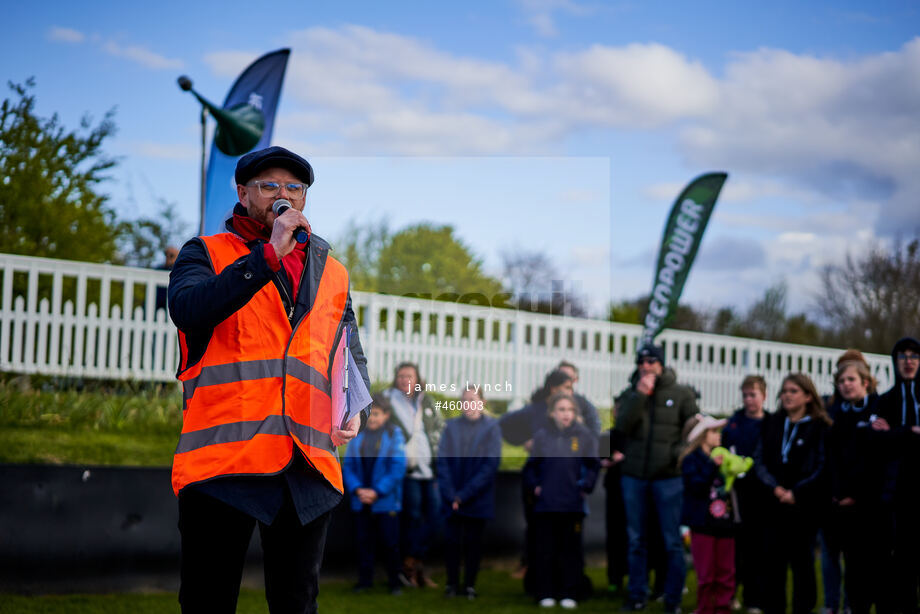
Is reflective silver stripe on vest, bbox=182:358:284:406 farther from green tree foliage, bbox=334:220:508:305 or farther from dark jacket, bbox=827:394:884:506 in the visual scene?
dark jacket, bbox=827:394:884:506

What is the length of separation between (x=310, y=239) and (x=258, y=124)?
864 cm

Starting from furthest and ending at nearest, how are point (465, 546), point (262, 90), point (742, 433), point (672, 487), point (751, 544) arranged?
point (262, 90) → point (465, 546) → point (751, 544) → point (672, 487) → point (742, 433)

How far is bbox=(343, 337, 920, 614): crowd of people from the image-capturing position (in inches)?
296

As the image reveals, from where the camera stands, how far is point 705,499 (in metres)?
7.91

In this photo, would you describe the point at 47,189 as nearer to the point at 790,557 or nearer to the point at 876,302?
the point at 790,557

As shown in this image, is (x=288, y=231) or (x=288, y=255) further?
(x=288, y=255)

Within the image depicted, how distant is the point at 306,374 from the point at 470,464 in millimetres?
6315

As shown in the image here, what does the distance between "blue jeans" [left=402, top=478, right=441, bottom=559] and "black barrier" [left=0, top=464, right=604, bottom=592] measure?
1999mm

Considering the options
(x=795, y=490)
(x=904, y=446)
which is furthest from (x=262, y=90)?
(x=904, y=446)

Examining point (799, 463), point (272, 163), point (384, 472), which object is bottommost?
point (384, 472)

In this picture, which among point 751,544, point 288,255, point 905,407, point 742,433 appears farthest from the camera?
point 751,544

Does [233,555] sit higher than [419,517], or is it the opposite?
[233,555]

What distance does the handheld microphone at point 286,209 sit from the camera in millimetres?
2732

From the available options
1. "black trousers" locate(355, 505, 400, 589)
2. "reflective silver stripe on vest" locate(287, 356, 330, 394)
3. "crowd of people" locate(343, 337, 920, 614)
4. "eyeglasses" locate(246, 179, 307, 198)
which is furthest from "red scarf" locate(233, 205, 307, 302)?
"black trousers" locate(355, 505, 400, 589)
